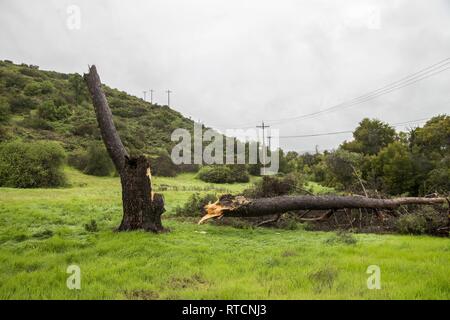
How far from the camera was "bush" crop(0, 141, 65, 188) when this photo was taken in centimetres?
2730

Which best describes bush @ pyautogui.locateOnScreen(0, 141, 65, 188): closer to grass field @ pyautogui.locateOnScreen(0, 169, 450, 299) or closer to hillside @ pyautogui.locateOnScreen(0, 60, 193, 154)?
hillside @ pyautogui.locateOnScreen(0, 60, 193, 154)

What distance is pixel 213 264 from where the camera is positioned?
694 centimetres

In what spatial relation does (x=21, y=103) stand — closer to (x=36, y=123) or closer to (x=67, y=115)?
(x=67, y=115)

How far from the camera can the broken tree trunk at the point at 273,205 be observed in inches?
447

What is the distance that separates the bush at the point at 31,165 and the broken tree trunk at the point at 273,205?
2065 cm

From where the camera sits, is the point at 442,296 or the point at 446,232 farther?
the point at 446,232

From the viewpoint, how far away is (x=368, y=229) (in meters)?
11.9

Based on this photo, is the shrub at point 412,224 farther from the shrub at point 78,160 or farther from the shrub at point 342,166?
the shrub at point 78,160

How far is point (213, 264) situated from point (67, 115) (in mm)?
52068

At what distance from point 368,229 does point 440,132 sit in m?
16.7

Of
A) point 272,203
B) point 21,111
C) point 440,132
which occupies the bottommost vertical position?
point 272,203

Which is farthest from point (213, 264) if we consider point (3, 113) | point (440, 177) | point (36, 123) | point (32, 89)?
point (32, 89)
